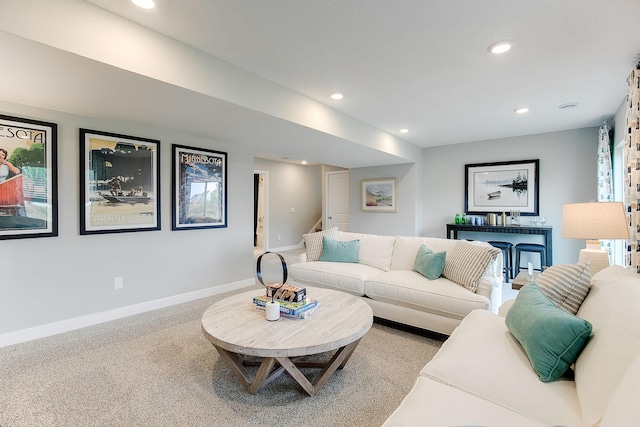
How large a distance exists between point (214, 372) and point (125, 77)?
2106mm

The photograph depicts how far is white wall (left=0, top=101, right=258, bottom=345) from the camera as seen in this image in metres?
2.64

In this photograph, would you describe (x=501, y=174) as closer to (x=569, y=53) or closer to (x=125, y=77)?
(x=569, y=53)

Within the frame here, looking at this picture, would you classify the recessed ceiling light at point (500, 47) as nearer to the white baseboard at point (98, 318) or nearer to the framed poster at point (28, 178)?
the framed poster at point (28, 178)

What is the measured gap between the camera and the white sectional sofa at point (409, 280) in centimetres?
259

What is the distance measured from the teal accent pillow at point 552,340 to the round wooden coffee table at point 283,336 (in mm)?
881

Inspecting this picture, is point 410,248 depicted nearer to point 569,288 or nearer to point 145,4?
point 569,288

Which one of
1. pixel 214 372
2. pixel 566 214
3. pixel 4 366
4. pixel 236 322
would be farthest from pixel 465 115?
pixel 4 366

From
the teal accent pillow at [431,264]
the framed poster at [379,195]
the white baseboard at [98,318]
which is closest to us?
the white baseboard at [98,318]

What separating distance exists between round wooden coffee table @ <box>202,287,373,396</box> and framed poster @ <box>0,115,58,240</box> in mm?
1885

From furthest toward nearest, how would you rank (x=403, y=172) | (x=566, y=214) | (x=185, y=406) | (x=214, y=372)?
(x=403, y=172) → (x=566, y=214) → (x=214, y=372) → (x=185, y=406)

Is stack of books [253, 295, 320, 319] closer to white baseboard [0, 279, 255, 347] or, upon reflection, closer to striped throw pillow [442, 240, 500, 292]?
striped throw pillow [442, 240, 500, 292]

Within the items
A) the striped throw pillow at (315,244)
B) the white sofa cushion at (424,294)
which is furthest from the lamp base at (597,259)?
the striped throw pillow at (315,244)

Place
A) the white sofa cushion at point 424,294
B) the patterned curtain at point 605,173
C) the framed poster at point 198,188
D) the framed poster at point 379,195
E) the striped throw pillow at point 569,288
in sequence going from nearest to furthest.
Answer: the striped throw pillow at point 569,288, the white sofa cushion at point 424,294, the framed poster at point 198,188, the patterned curtain at point 605,173, the framed poster at point 379,195

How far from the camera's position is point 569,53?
2365 millimetres
